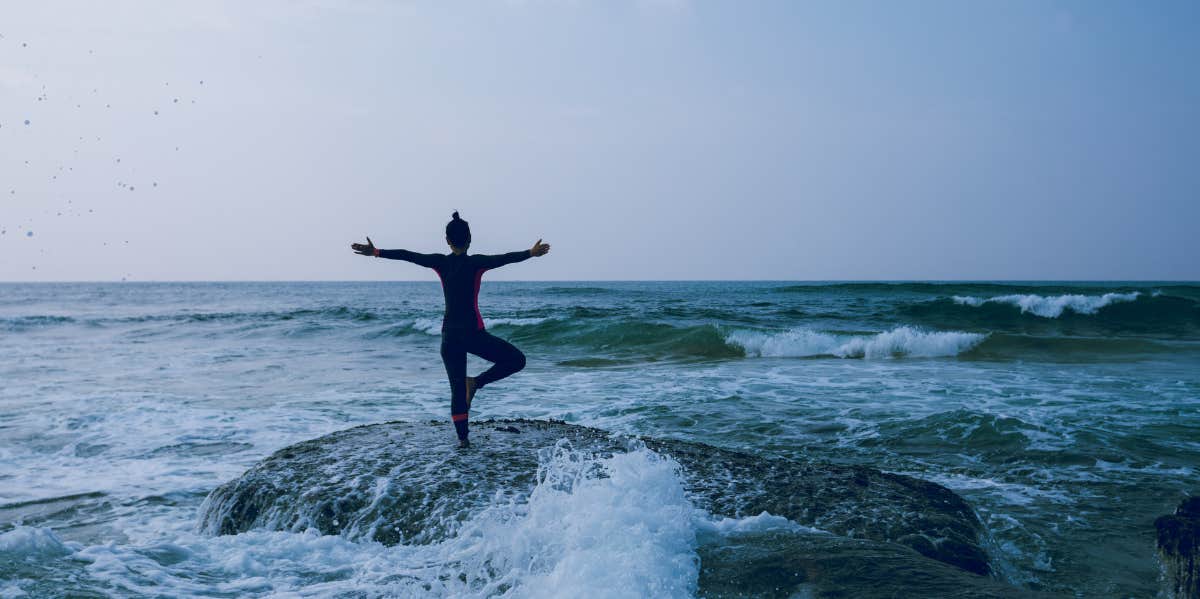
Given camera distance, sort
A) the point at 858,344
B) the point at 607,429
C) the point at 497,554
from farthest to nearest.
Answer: the point at 858,344
the point at 607,429
the point at 497,554

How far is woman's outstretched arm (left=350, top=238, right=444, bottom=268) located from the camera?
5.54 metres

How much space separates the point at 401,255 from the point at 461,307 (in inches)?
26.8

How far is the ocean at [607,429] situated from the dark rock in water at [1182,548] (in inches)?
27.4

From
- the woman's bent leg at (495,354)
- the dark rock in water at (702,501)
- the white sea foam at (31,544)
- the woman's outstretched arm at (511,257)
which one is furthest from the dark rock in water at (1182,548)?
the white sea foam at (31,544)

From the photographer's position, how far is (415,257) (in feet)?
19.6

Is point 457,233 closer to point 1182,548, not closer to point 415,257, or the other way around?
point 415,257

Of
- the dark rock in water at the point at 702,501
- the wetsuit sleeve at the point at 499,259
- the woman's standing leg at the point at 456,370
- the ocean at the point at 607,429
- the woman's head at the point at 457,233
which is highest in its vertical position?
the woman's head at the point at 457,233

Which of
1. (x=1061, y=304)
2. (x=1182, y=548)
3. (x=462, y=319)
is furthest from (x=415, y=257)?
(x=1061, y=304)

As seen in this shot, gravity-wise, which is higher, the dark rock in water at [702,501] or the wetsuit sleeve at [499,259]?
the wetsuit sleeve at [499,259]

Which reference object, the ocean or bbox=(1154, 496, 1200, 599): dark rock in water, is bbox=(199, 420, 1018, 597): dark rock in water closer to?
the ocean

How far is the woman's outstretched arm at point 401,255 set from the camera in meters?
5.54

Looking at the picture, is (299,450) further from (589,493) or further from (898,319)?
(898,319)

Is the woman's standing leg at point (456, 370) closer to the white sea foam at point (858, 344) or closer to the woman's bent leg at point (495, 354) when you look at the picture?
the woman's bent leg at point (495, 354)

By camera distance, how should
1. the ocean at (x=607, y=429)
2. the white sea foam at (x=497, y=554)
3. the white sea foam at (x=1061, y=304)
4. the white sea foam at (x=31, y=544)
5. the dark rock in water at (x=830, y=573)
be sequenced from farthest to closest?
1. the white sea foam at (x=1061, y=304)
2. the white sea foam at (x=31, y=544)
3. the ocean at (x=607, y=429)
4. the white sea foam at (x=497, y=554)
5. the dark rock in water at (x=830, y=573)
